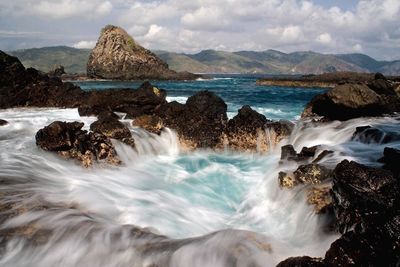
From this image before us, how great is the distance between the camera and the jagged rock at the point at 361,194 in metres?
5.89

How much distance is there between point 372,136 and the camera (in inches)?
535

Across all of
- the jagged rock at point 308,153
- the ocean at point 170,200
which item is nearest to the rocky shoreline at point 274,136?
the jagged rock at point 308,153

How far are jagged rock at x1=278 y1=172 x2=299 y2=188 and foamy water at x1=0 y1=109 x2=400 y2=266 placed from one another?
9.3 inches

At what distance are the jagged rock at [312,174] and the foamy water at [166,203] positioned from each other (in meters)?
0.40

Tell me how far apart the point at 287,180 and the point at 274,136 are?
6.56m

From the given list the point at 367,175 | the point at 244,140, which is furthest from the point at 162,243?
the point at 244,140

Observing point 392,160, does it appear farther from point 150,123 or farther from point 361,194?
point 150,123

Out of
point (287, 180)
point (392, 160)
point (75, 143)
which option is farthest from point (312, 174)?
point (75, 143)

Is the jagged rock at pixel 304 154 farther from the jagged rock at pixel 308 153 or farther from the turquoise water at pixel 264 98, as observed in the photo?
the turquoise water at pixel 264 98

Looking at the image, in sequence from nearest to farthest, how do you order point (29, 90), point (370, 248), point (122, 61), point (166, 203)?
point (370, 248) < point (166, 203) < point (29, 90) < point (122, 61)

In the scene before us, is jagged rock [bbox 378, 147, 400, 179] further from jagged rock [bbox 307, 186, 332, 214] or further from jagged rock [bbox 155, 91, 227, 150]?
jagged rock [bbox 155, 91, 227, 150]

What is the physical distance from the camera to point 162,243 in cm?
685

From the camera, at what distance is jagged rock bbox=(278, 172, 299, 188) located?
10006mm

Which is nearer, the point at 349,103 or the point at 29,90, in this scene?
the point at 349,103
